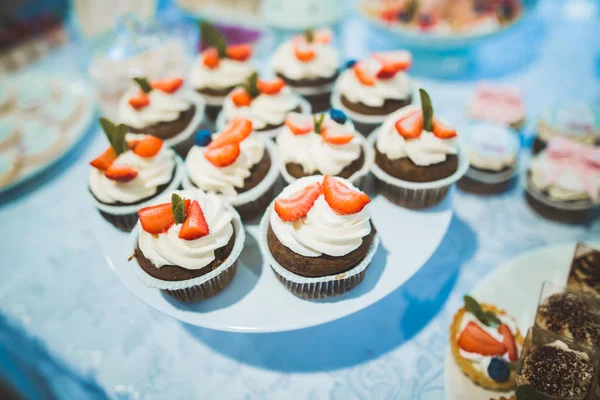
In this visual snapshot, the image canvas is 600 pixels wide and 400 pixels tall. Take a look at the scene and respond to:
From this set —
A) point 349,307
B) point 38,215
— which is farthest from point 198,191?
point 38,215

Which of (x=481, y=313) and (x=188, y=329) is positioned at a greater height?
(x=481, y=313)

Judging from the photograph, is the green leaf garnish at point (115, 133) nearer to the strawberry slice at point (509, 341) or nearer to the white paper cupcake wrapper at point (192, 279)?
the white paper cupcake wrapper at point (192, 279)

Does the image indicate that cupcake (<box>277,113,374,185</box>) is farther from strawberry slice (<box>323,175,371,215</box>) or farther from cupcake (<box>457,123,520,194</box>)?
cupcake (<box>457,123,520,194</box>)

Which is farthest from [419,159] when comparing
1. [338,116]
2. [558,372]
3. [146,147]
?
[146,147]

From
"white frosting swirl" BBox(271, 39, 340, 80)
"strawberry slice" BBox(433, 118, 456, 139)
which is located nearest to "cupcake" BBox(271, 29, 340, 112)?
"white frosting swirl" BBox(271, 39, 340, 80)

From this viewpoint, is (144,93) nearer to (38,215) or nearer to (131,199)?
(131,199)

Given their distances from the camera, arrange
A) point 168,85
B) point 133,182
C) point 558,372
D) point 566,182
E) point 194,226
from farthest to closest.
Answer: point 168,85
point 566,182
point 133,182
point 194,226
point 558,372

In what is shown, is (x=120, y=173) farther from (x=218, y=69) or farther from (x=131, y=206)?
(x=218, y=69)
